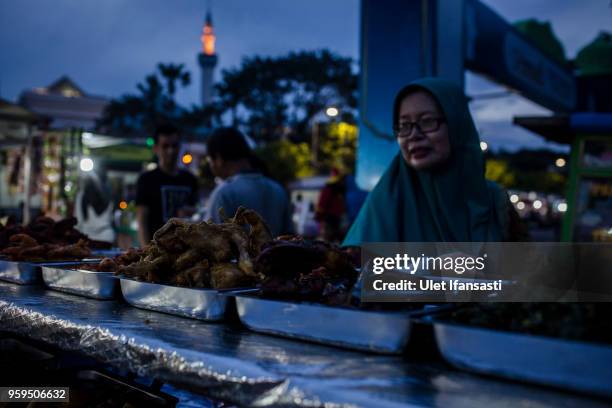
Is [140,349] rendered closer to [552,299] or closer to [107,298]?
[107,298]

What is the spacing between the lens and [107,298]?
1694 millimetres

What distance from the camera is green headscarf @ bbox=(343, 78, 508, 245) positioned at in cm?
224

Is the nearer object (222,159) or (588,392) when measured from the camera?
(588,392)

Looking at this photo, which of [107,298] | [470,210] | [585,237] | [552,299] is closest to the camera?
[552,299]

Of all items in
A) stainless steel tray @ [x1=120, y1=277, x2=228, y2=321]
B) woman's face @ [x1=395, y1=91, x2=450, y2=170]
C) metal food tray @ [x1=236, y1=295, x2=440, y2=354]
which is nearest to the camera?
metal food tray @ [x1=236, y1=295, x2=440, y2=354]

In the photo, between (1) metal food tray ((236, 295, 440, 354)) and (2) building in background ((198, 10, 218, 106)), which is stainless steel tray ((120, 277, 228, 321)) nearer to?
(1) metal food tray ((236, 295, 440, 354))

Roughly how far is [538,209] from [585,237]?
38.3m

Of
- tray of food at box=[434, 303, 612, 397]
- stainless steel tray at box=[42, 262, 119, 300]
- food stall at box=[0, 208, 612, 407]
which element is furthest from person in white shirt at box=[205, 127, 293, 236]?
tray of food at box=[434, 303, 612, 397]

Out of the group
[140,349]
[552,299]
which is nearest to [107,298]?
[140,349]

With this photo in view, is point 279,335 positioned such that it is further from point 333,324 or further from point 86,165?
point 86,165

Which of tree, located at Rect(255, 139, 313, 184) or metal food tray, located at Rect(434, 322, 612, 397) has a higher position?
tree, located at Rect(255, 139, 313, 184)

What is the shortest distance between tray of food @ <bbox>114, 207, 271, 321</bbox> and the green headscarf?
815 millimetres

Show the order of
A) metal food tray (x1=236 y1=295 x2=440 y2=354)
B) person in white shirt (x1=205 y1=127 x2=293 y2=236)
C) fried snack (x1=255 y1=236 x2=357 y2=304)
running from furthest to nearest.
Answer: person in white shirt (x1=205 y1=127 x2=293 y2=236), fried snack (x1=255 y1=236 x2=357 y2=304), metal food tray (x1=236 y1=295 x2=440 y2=354)

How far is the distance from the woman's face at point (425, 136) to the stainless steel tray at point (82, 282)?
48.9 inches
